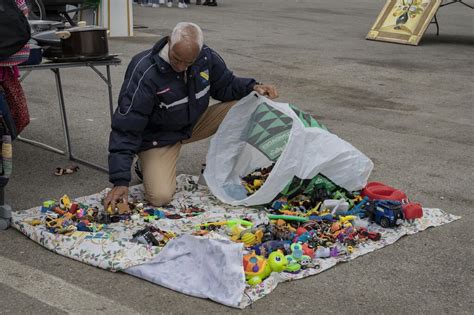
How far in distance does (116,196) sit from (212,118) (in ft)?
3.74

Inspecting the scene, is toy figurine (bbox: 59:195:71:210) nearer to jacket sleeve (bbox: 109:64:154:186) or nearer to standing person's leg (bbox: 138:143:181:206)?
jacket sleeve (bbox: 109:64:154:186)

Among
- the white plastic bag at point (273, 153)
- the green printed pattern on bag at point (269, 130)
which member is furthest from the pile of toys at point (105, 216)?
the green printed pattern on bag at point (269, 130)

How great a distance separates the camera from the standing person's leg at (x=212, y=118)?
5500 millimetres

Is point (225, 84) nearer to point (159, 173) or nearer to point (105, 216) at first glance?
point (159, 173)

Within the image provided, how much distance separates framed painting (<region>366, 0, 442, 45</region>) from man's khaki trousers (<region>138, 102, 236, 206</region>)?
336 inches

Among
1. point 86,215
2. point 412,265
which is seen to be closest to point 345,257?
point 412,265

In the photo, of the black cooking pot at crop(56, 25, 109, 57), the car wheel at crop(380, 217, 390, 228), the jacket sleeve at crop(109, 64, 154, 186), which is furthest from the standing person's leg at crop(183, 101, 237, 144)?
the car wheel at crop(380, 217, 390, 228)

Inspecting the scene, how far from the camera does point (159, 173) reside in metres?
5.06

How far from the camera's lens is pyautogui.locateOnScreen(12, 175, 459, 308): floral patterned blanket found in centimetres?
385

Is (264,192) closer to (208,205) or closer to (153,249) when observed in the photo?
(208,205)

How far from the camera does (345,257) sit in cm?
432

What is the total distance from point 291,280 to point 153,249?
733 mm

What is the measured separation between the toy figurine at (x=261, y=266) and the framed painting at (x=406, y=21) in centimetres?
994

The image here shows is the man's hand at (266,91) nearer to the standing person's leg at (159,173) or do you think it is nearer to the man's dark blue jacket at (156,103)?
the man's dark blue jacket at (156,103)
